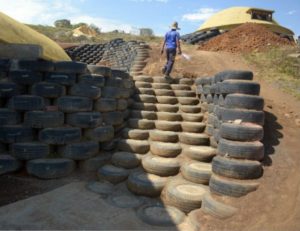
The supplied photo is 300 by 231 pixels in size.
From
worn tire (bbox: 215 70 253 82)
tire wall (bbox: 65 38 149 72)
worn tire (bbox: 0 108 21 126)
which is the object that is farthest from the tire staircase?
tire wall (bbox: 65 38 149 72)

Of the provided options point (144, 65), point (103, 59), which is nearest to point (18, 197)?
point (144, 65)

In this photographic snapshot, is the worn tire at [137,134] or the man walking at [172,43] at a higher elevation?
the man walking at [172,43]

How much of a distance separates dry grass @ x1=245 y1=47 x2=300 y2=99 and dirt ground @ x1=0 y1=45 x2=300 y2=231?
1063 millimetres

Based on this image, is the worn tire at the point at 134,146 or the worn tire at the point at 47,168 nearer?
the worn tire at the point at 47,168

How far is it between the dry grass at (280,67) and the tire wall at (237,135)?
320 centimetres

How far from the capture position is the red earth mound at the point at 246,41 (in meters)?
14.5

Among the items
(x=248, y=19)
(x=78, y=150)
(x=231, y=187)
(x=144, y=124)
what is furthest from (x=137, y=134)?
(x=248, y=19)

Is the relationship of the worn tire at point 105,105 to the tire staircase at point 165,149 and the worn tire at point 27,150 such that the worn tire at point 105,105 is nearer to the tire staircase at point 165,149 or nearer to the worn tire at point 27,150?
the tire staircase at point 165,149

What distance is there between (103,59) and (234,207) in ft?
48.0

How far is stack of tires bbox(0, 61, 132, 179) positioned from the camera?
5797 millimetres

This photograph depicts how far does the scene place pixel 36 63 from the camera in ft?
19.9

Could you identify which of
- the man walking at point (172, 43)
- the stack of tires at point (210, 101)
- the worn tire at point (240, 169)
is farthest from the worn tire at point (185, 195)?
the man walking at point (172, 43)

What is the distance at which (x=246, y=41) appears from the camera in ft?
50.0

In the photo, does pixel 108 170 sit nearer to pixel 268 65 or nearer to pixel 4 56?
pixel 4 56
